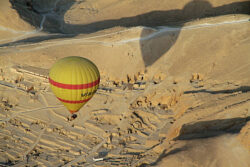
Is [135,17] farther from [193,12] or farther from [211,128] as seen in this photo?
[211,128]

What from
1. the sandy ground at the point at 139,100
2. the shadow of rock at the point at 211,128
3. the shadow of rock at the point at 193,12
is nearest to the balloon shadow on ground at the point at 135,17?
the shadow of rock at the point at 193,12

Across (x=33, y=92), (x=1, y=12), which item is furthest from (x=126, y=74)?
(x=1, y=12)

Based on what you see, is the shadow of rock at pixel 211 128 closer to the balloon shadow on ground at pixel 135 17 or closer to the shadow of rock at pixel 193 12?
the shadow of rock at pixel 193 12

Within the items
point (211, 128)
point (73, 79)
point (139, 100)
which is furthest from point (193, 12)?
point (73, 79)

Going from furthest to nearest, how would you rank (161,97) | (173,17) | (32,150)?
1. (173,17)
2. (161,97)
3. (32,150)

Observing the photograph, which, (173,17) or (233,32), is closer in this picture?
(233,32)

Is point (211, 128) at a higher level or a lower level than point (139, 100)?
lower

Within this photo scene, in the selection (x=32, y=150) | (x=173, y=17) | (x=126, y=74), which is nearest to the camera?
(x=32, y=150)

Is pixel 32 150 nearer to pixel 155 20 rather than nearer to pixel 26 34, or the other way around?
pixel 26 34
